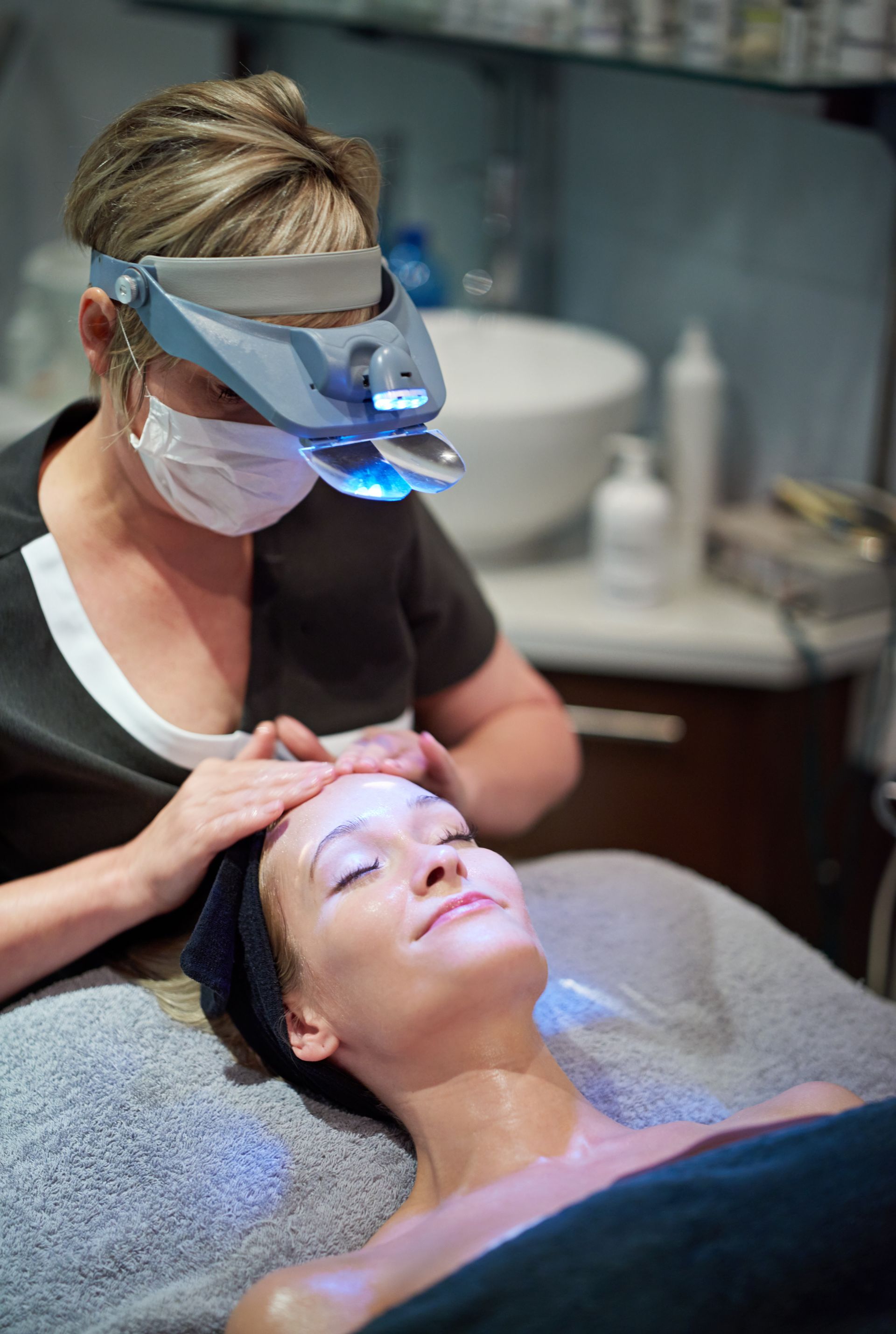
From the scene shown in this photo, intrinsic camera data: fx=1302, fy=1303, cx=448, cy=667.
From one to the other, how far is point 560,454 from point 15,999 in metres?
1.03

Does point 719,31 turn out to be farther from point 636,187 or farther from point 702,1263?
point 702,1263

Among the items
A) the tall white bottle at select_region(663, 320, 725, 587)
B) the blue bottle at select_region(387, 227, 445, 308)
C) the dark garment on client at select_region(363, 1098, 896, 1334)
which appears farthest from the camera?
the blue bottle at select_region(387, 227, 445, 308)

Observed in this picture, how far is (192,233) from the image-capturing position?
922 millimetres

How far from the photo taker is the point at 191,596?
1.19 metres

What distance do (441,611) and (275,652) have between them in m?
0.20

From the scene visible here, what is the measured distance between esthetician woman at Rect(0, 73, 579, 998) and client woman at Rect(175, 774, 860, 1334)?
0.20ft

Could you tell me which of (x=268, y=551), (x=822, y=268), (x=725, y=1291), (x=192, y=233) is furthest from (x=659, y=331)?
(x=725, y=1291)

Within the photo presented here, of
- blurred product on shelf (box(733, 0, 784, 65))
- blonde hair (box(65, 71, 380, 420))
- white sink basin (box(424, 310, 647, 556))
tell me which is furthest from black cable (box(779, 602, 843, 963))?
blonde hair (box(65, 71, 380, 420))

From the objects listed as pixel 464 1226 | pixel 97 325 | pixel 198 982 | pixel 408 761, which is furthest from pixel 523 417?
pixel 464 1226

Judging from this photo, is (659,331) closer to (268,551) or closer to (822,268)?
(822,268)

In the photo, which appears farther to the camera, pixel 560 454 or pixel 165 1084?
pixel 560 454

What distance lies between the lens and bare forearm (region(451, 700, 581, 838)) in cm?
133

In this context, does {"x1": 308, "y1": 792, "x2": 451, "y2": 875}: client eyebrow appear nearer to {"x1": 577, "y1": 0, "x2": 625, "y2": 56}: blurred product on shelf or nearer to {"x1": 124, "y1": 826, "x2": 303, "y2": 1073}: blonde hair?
{"x1": 124, "y1": 826, "x2": 303, "y2": 1073}: blonde hair

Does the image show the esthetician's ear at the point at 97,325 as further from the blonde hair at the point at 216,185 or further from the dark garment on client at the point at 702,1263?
the dark garment on client at the point at 702,1263
